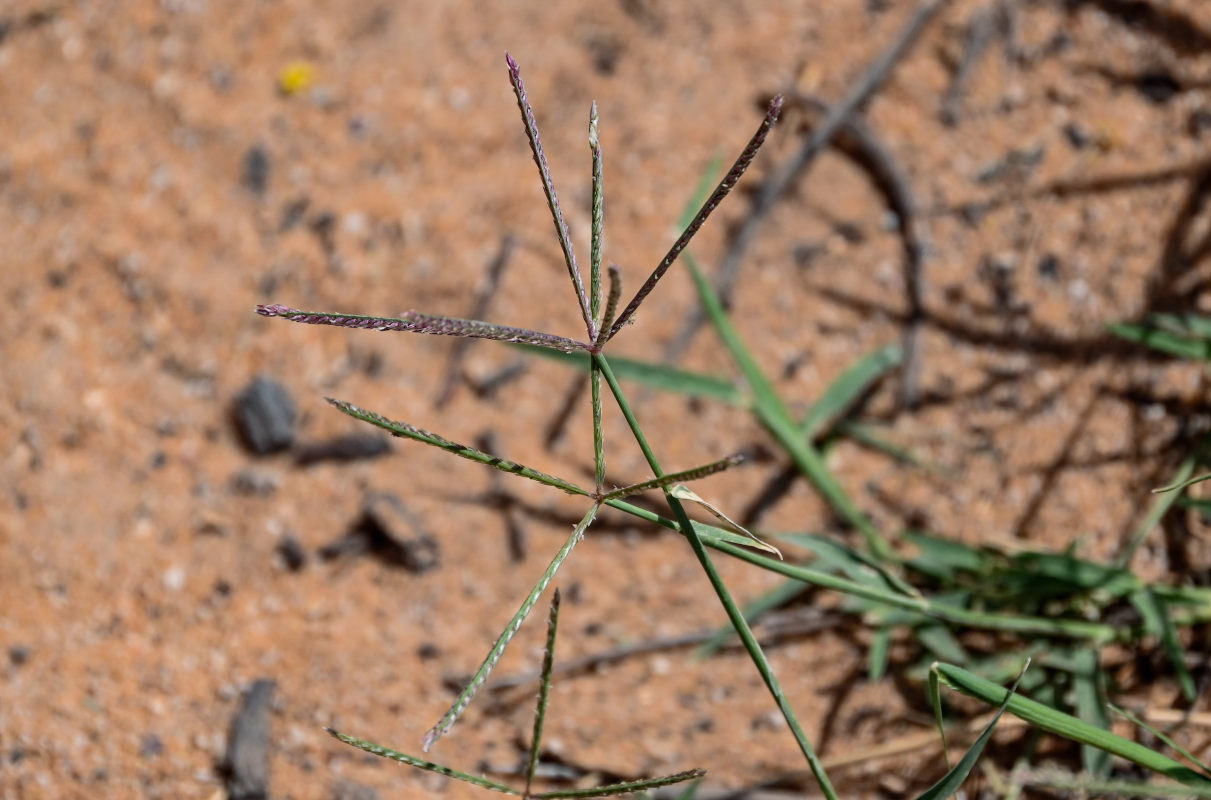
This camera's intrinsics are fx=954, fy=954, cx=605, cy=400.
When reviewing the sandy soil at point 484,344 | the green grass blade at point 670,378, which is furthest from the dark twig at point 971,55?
the green grass blade at point 670,378

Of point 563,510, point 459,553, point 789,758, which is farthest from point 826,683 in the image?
point 459,553

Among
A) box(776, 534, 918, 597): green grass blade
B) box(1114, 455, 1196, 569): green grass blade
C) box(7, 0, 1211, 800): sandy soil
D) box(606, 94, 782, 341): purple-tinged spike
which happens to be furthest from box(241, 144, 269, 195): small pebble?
box(1114, 455, 1196, 569): green grass blade

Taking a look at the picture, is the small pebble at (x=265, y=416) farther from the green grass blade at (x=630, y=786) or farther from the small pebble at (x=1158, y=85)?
the small pebble at (x=1158, y=85)

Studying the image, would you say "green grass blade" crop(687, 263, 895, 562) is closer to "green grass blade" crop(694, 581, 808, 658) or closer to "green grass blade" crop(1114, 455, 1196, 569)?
"green grass blade" crop(694, 581, 808, 658)

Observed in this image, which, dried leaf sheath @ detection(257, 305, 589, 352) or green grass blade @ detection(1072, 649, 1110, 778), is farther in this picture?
green grass blade @ detection(1072, 649, 1110, 778)

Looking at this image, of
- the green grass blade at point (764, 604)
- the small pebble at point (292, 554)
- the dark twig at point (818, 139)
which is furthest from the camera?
the dark twig at point (818, 139)
